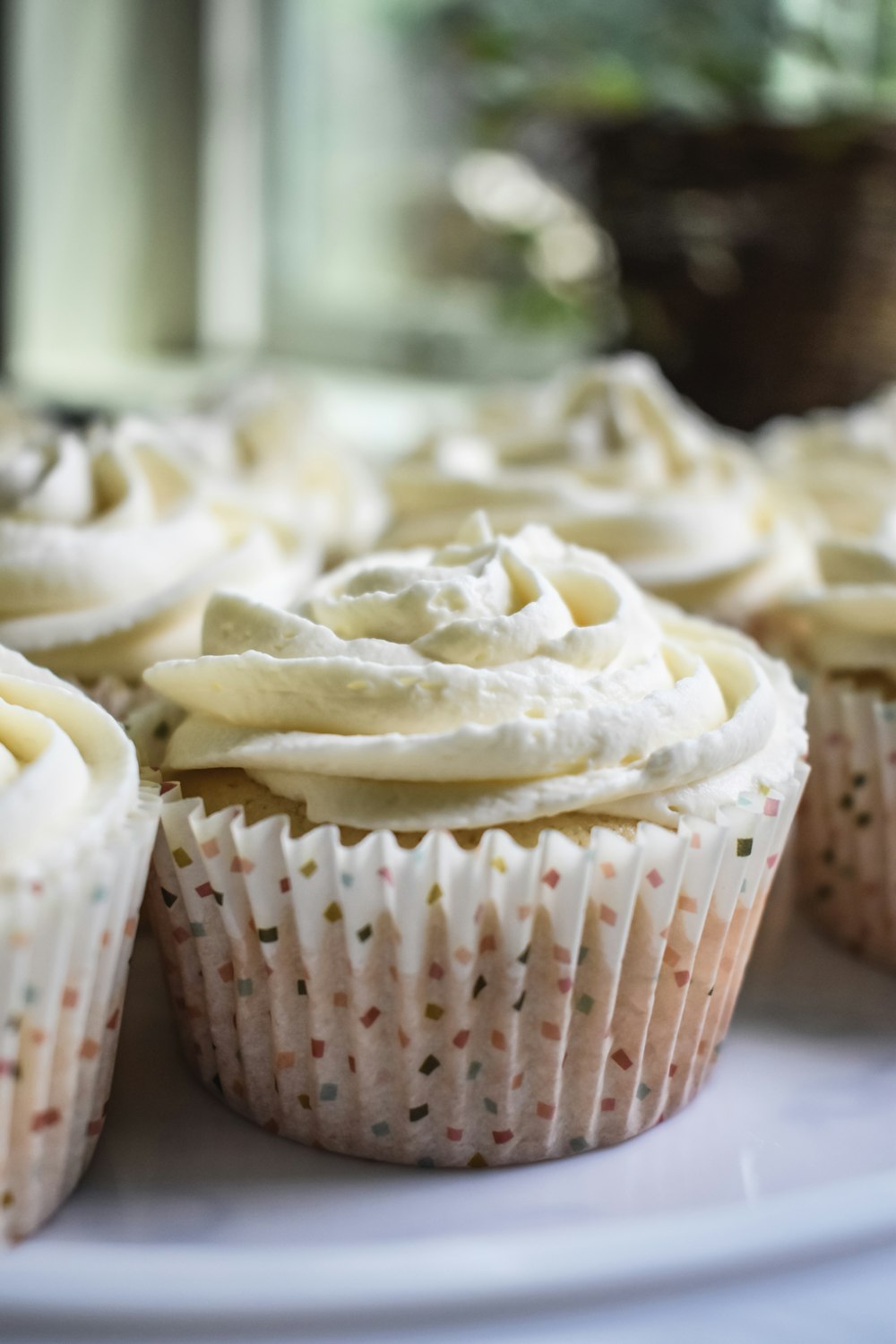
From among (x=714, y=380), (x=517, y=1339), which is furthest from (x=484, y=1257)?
(x=714, y=380)

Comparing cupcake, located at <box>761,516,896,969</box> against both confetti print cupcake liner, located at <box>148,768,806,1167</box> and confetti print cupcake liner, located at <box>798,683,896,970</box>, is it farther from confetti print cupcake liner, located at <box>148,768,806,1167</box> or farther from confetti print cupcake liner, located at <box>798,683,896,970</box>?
confetti print cupcake liner, located at <box>148,768,806,1167</box>

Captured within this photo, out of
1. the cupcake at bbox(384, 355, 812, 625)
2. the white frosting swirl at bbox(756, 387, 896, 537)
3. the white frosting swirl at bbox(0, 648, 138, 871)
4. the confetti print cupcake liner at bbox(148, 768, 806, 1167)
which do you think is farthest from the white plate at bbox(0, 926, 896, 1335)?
the white frosting swirl at bbox(756, 387, 896, 537)

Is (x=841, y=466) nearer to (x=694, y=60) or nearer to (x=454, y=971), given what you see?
(x=694, y=60)

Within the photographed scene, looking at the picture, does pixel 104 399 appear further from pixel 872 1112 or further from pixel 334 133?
pixel 872 1112

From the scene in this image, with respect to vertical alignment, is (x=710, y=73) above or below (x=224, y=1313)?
above

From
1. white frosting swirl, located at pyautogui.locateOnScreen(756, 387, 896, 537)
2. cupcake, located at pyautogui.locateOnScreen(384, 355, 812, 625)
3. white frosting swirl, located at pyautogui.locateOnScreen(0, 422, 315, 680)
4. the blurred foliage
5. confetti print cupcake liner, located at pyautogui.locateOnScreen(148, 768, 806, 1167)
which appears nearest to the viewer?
confetti print cupcake liner, located at pyautogui.locateOnScreen(148, 768, 806, 1167)

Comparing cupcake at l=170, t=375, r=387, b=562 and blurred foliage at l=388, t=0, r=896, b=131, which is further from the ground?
blurred foliage at l=388, t=0, r=896, b=131
